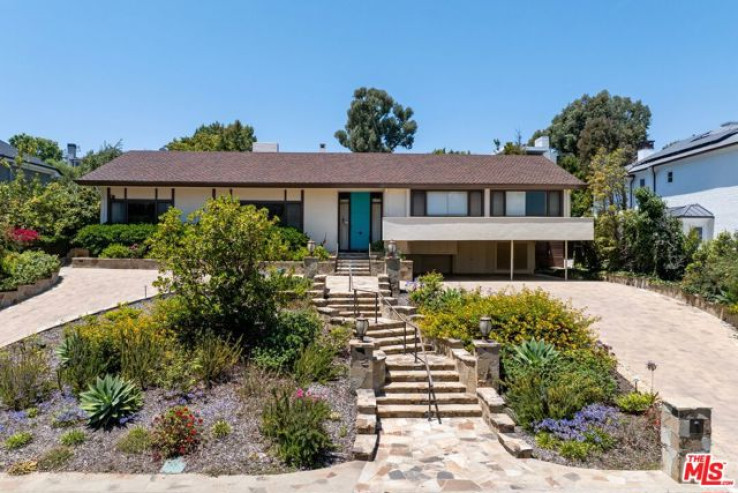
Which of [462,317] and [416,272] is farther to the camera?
[416,272]

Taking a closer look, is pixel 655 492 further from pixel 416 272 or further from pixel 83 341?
pixel 416 272

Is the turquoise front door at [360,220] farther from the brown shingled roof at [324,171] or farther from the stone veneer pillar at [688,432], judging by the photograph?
the stone veneer pillar at [688,432]

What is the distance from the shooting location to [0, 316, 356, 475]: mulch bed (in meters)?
6.41

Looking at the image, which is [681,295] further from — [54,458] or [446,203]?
[54,458]

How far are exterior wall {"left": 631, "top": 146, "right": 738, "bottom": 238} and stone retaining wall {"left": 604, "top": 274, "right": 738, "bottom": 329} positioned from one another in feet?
19.5

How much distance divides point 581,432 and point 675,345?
680cm

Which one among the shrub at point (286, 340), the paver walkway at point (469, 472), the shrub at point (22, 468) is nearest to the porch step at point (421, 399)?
the paver walkway at point (469, 472)

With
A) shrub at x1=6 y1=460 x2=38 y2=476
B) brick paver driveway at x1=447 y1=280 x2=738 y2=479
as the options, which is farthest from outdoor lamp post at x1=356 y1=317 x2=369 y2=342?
brick paver driveway at x1=447 y1=280 x2=738 y2=479

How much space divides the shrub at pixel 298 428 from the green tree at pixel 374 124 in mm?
47526

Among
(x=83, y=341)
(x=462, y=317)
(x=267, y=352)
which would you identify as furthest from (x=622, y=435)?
(x=83, y=341)

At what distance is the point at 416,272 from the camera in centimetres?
2258

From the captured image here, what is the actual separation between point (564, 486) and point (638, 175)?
29.2 meters

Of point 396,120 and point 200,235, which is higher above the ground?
point 396,120

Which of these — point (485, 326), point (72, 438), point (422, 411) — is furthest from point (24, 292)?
point (485, 326)
